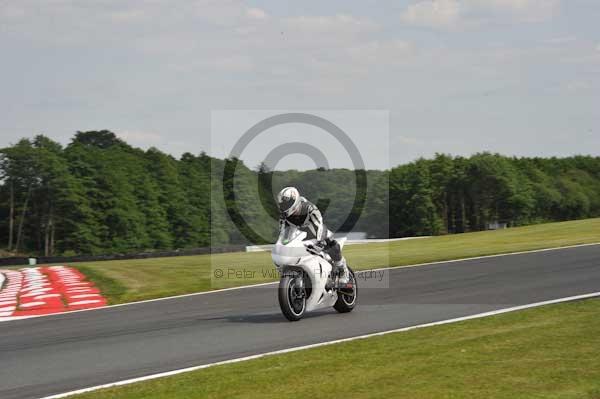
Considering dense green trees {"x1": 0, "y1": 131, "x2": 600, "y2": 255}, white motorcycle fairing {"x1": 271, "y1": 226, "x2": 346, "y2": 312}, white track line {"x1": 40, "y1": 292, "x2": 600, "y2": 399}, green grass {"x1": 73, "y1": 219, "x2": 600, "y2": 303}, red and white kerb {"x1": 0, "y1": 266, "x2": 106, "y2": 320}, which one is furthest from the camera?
dense green trees {"x1": 0, "y1": 131, "x2": 600, "y2": 255}

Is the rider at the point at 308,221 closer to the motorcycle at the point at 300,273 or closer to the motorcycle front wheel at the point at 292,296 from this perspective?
the motorcycle at the point at 300,273

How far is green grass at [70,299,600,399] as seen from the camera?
670 centimetres

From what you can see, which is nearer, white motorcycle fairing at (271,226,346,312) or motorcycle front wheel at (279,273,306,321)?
motorcycle front wheel at (279,273,306,321)

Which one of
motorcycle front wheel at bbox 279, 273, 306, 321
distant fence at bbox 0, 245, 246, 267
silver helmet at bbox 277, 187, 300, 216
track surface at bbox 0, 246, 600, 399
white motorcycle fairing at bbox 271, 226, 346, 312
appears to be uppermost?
silver helmet at bbox 277, 187, 300, 216

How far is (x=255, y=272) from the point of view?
898 inches

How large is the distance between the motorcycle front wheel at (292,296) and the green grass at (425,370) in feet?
7.37

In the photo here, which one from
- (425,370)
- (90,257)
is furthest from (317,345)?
(90,257)

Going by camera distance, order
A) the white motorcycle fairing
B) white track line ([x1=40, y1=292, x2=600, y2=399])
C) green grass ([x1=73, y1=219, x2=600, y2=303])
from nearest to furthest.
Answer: white track line ([x1=40, y1=292, x2=600, y2=399])
the white motorcycle fairing
green grass ([x1=73, y1=219, x2=600, y2=303])

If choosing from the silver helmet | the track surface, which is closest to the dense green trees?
the track surface

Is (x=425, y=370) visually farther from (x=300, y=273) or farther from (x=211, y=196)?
(x=211, y=196)

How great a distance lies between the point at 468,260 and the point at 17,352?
14911mm

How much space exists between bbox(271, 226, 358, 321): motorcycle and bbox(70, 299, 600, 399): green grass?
90.9 inches

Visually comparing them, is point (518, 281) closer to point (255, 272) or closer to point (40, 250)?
point (255, 272)

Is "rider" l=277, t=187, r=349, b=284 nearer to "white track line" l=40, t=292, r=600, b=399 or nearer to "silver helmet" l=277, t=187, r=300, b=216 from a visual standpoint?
"silver helmet" l=277, t=187, r=300, b=216
